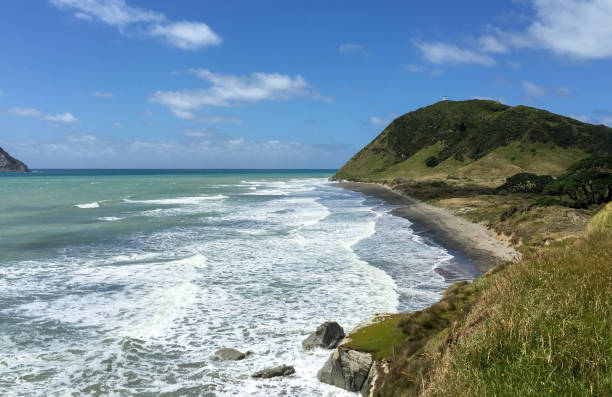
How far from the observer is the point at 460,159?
138m

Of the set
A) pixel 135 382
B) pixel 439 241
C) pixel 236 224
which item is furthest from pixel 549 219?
pixel 135 382

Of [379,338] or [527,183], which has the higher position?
[527,183]

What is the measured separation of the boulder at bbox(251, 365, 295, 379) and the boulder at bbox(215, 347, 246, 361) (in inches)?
49.4

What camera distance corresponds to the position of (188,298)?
58.6ft

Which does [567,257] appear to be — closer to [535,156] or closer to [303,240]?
[303,240]

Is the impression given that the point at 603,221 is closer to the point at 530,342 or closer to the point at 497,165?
the point at 530,342

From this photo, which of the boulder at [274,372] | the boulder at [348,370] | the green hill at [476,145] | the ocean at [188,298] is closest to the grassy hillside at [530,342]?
the boulder at [348,370]

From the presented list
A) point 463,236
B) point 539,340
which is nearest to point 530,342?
point 539,340

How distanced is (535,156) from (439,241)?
10426 cm

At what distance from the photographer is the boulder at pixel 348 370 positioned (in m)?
9.78

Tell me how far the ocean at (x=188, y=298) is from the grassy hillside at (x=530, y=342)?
3418 mm

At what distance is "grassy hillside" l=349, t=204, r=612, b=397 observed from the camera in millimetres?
5055

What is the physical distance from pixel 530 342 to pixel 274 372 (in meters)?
7.08

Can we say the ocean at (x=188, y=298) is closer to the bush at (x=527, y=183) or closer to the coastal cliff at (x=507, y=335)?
the coastal cliff at (x=507, y=335)
